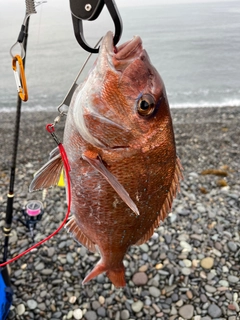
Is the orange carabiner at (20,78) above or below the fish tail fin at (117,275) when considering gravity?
above

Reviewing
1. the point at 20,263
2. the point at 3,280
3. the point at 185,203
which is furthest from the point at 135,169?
the point at 185,203

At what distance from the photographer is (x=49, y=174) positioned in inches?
67.1

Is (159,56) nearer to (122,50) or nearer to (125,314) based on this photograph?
(125,314)

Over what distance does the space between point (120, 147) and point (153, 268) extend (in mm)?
2674

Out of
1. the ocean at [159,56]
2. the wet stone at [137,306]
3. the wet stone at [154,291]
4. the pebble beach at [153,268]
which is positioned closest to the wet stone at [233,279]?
the pebble beach at [153,268]

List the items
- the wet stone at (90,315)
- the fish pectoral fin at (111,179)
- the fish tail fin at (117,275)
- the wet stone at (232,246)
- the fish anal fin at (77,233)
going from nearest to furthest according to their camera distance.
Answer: the fish pectoral fin at (111,179)
the fish anal fin at (77,233)
the fish tail fin at (117,275)
the wet stone at (90,315)
the wet stone at (232,246)

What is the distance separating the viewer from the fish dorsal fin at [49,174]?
1.67m

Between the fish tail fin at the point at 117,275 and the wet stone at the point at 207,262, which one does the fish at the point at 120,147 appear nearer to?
the fish tail fin at the point at 117,275

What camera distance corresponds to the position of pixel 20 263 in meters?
3.83

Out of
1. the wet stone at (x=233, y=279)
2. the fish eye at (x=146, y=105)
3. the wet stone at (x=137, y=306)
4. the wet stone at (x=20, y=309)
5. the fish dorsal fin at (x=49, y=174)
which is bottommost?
the wet stone at (x=233, y=279)

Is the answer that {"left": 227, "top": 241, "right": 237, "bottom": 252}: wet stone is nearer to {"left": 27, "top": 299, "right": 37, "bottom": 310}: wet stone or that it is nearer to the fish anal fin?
{"left": 27, "top": 299, "right": 37, "bottom": 310}: wet stone

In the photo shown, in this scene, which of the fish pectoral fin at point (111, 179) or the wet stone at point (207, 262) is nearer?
the fish pectoral fin at point (111, 179)

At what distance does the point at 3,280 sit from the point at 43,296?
1.72ft

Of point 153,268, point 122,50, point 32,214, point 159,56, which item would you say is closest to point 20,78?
point 122,50
